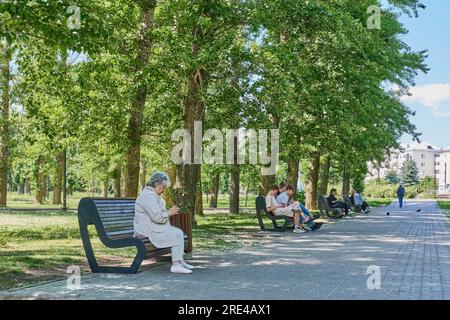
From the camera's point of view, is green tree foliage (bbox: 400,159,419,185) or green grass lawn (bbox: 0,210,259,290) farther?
green tree foliage (bbox: 400,159,419,185)

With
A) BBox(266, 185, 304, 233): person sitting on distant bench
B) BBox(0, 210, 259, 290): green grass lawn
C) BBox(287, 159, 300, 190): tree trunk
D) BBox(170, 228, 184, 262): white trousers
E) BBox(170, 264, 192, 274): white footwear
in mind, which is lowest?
BBox(0, 210, 259, 290): green grass lawn

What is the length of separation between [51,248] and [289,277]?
586 centimetres


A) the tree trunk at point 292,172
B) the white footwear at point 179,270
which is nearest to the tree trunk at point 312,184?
the tree trunk at point 292,172

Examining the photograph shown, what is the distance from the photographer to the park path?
7473mm

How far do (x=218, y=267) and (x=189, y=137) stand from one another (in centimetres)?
791

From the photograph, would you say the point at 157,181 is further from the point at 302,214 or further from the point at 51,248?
the point at 302,214

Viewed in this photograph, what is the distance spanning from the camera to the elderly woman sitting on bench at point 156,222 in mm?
9352

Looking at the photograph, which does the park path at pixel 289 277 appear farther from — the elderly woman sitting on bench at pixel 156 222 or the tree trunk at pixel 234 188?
the tree trunk at pixel 234 188

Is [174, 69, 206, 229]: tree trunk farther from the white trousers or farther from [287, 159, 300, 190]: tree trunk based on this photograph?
[287, 159, 300, 190]: tree trunk

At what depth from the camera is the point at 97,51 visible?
1034 centimetres

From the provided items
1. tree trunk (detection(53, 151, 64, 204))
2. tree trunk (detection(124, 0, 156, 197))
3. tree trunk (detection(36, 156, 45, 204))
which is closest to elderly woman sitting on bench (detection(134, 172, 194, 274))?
tree trunk (detection(124, 0, 156, 197))

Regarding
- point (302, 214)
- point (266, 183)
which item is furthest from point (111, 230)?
point (266, 183)

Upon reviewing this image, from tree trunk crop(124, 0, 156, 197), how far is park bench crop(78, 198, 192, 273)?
6.22m

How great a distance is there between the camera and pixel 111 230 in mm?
9516
